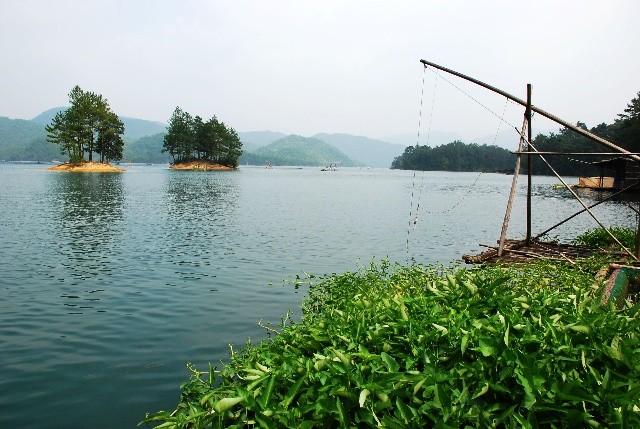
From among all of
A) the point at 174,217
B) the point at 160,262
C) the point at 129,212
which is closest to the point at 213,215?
the point at 174,217

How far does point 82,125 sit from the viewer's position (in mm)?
101312

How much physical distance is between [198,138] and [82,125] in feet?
141

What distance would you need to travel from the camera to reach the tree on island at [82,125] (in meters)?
99.7

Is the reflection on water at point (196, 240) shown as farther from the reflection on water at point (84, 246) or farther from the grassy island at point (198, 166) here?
the grassy island at point (198, 166)

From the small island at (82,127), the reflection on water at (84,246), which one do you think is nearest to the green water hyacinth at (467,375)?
the reflection on water at (84,246)

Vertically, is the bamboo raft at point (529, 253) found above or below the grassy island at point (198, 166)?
below

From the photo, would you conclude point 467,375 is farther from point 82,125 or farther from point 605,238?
point 82,125

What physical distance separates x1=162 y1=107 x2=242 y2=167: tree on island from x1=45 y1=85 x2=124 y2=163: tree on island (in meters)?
27.4

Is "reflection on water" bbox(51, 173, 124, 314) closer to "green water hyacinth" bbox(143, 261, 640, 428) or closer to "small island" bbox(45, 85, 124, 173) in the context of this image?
"green water hyacinth" bbox(143, 261, 640, 428)

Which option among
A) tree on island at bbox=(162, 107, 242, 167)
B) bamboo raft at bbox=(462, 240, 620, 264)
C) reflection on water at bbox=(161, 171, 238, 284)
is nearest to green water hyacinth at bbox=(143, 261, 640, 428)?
bamboo raft at bbox=(462, 240, 620, 264)

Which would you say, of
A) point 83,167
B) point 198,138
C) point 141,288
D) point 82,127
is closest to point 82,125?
point 82,127

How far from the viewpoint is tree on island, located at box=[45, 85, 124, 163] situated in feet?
327

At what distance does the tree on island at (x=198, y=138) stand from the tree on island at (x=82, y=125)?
90.0 ft

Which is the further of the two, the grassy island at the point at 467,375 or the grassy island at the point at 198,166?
the grassy island at the point at 198,166
